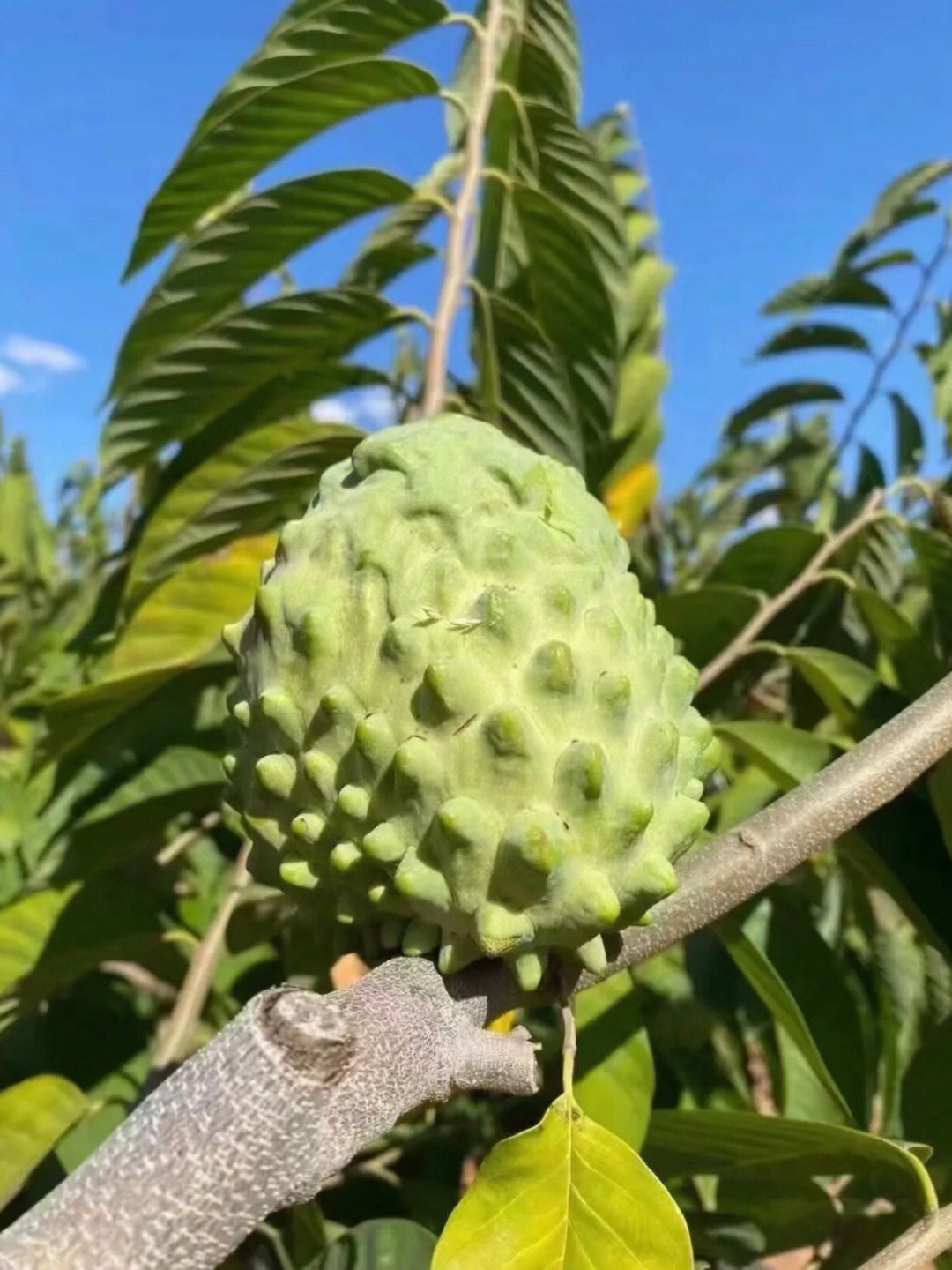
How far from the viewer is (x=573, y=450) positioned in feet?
5.80

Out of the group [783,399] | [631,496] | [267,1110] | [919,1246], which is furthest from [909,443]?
[267,1110]

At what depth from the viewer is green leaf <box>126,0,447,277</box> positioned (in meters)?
1.51

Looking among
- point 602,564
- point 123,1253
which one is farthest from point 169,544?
point 123,1253

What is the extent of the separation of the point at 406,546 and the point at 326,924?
299 millimetres

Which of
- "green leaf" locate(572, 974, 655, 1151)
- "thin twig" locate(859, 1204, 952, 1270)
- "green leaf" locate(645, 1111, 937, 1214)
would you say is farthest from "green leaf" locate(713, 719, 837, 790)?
"thin twig" locate(859, 1204, 952, 1270)

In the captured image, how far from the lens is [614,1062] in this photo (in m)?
1.22

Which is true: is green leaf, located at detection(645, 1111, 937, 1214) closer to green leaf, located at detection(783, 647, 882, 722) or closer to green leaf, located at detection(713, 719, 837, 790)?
green leaf, located at detection(713, 719, 837, 790)

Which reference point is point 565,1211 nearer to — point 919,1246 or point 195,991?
point 919,1246

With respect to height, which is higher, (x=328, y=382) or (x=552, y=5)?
(x=552, y=5)

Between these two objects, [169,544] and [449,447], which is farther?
[169,544]

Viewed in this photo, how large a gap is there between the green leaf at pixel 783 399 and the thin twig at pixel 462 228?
132 centimetres

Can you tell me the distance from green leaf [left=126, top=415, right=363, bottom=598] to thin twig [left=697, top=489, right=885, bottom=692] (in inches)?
23.9

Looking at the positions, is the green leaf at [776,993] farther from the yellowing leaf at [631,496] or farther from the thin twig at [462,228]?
the yellowing leaf at [631,496]

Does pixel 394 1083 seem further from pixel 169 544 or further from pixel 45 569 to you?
pixel 45 569
